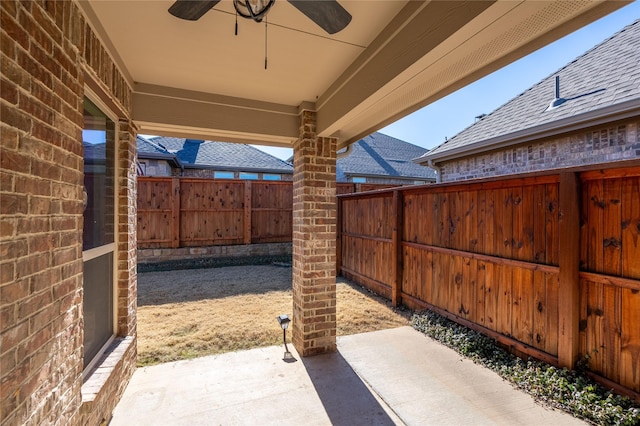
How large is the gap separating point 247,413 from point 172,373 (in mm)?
1054

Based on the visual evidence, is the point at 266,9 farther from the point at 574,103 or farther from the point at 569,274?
the point at 574,103

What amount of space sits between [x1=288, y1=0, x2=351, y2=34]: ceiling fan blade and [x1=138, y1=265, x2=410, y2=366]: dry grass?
335 cm

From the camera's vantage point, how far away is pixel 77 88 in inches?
62.6

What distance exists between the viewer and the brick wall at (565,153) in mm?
4250

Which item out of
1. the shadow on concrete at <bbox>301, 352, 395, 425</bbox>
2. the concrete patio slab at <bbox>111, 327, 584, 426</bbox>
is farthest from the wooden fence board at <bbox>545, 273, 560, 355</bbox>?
the shadow on concrete at <bbox>301, 352, 395, 425</bbox>

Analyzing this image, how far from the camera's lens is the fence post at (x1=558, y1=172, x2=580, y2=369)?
2562 millimetres

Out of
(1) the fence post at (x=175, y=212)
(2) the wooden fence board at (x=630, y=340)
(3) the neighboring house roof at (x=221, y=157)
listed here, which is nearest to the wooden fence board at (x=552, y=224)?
(2) the wooden fence board at (x=630, y=340)

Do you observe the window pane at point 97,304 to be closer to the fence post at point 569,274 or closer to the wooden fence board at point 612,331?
the fence post at point 569,274

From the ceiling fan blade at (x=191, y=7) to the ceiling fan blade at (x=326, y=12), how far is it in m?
0.44

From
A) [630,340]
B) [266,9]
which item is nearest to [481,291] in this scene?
[630,340]

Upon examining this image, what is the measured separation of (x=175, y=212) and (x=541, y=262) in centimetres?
778

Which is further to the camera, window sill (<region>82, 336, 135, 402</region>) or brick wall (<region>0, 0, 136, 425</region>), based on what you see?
window sill (<region>82, 336, 135, 402</region>)

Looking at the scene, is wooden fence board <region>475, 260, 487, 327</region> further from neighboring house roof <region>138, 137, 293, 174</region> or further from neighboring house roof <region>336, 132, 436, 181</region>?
neighboring house roof <region>336, 132, 436, 181</region>

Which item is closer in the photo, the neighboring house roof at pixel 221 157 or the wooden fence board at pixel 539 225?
the wooden fence board at pixel 539 225
